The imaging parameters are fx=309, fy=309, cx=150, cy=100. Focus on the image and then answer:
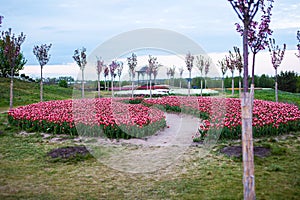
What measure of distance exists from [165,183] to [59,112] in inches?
307

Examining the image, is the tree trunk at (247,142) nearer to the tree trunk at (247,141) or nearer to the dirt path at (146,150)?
the tree trunk at (247,141)

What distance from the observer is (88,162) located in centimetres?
725

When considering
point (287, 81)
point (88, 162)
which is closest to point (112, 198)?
point (88, 162)

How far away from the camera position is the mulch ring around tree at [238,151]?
7.43m

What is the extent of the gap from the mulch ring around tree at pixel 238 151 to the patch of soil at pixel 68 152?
356 cm

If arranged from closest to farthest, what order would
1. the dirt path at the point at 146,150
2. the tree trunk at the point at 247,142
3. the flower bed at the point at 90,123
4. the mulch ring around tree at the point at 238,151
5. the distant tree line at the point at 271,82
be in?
the tree trunk at the point at 247,142 → the dirt path at the point at 146,150 → the mulch ring around tree at the point at 238,151 → the flower bed at the point at 90,123 → the distant tree line at the point at 271,82

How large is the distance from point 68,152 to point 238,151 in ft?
14.2

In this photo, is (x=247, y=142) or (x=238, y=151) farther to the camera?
(x=238, y=151)

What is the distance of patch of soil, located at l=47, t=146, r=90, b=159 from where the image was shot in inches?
304

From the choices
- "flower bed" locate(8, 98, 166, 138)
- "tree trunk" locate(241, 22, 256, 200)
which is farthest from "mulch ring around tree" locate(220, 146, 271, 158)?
"tree trunk" locate(241, 22, 256, 200)

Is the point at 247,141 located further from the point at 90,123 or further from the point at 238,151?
the point at 90,123

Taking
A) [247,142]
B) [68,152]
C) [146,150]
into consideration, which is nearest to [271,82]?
[146,150]

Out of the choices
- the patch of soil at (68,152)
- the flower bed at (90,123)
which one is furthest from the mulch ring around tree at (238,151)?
the patch of soil at (68,152)

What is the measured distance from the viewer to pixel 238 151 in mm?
7699
